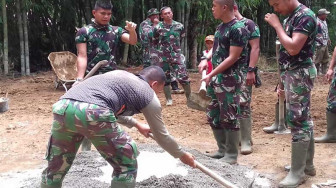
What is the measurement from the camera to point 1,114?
20.9 feet

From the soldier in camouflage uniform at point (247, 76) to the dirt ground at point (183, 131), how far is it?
0.53ft

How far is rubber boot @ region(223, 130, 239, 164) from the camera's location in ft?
13.1

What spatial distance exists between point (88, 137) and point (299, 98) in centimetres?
167

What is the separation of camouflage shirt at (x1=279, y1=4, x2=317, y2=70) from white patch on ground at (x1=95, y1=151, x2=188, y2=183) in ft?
4.02

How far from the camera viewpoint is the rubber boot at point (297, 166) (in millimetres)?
3387

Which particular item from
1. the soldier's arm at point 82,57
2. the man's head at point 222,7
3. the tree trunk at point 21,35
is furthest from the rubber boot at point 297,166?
the tree trunk at point 21,35

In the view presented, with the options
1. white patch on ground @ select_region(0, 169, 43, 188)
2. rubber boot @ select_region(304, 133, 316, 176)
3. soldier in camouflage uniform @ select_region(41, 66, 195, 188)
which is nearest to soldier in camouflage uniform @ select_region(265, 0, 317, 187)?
rubber boot @ select_region(304, 133, 316, 176)

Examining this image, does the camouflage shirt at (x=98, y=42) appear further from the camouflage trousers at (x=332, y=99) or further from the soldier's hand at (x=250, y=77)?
the camouflage trousers at (x=332, y=99)

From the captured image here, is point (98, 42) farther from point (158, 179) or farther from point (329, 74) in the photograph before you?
point (329, 74)

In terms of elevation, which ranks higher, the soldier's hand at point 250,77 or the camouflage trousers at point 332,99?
the soldier's hand at point 250,77

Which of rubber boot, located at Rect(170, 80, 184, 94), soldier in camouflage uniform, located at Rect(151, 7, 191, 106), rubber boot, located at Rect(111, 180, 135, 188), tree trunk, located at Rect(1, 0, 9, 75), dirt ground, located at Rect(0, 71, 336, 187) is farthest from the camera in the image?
tree trunk, located at Rect(1, 0, 9, 75)

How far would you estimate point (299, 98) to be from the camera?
3.29m

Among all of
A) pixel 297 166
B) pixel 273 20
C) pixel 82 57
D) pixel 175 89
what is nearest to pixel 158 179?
pixel 297 166

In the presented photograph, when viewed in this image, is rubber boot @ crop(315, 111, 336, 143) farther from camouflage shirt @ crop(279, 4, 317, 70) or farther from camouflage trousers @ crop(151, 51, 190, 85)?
camouflage trousers @ crop(151, 51, 190, 85)
